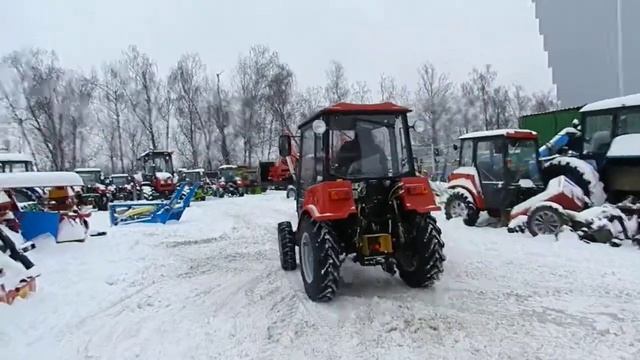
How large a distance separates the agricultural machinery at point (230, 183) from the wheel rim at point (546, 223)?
22.2m

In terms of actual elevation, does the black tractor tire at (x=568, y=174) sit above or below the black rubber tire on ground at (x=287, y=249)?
above

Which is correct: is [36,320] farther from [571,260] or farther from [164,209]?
[164,209]

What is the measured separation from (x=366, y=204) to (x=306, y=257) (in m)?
0.93

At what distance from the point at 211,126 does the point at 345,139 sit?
4112 cm

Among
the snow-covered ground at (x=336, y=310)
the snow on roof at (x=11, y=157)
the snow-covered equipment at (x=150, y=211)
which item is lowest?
the snow-covered ground at (x=336, y=310)

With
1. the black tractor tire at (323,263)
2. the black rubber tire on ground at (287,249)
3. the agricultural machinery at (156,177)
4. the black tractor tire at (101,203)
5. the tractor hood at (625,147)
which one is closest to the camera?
the black tractor tire at (323,263)

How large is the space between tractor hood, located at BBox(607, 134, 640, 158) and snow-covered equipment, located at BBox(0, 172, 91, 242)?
9878 mm

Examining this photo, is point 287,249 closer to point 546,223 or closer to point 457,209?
point 546,223

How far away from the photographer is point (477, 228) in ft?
33.9

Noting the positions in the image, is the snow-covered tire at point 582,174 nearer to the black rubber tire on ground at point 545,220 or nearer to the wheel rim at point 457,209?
the black rubber tire on ground at point 545,220

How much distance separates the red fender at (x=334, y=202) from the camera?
5.20m

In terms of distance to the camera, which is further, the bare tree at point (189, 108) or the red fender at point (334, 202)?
the bare tree at point (189, 108)

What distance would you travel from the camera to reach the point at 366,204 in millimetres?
5684

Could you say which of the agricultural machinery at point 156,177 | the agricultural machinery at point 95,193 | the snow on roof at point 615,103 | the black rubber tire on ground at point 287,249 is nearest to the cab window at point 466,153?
the snow on roof at point 615,103
